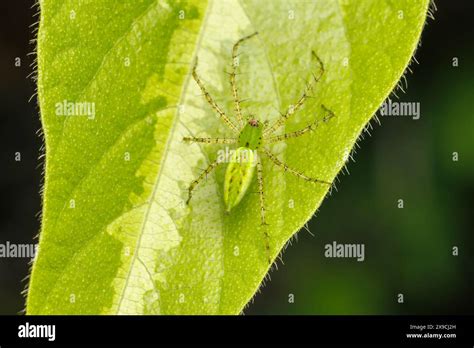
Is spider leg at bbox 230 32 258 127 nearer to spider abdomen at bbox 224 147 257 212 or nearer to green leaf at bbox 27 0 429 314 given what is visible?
green leaf at bbox 27 0 429 314

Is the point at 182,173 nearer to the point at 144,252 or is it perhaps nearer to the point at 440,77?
the point at 144,252

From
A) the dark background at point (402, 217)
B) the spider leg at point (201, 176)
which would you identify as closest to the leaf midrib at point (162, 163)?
the spider leg at point (201, 176)

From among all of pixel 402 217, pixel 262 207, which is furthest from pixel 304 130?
pixel 402 217

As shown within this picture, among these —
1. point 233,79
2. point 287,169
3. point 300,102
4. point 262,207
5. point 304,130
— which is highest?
point 233,79

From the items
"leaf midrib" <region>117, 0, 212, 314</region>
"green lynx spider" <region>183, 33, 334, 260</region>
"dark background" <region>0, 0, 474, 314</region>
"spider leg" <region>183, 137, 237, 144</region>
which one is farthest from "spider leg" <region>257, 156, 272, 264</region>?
"dark background" <region>0, 0, 474, 314</region>

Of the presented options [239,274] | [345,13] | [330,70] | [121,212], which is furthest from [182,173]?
[345,13]

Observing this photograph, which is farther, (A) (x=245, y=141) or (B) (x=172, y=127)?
(A) (x=245, y=141)

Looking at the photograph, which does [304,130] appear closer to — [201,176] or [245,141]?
[201,176]
